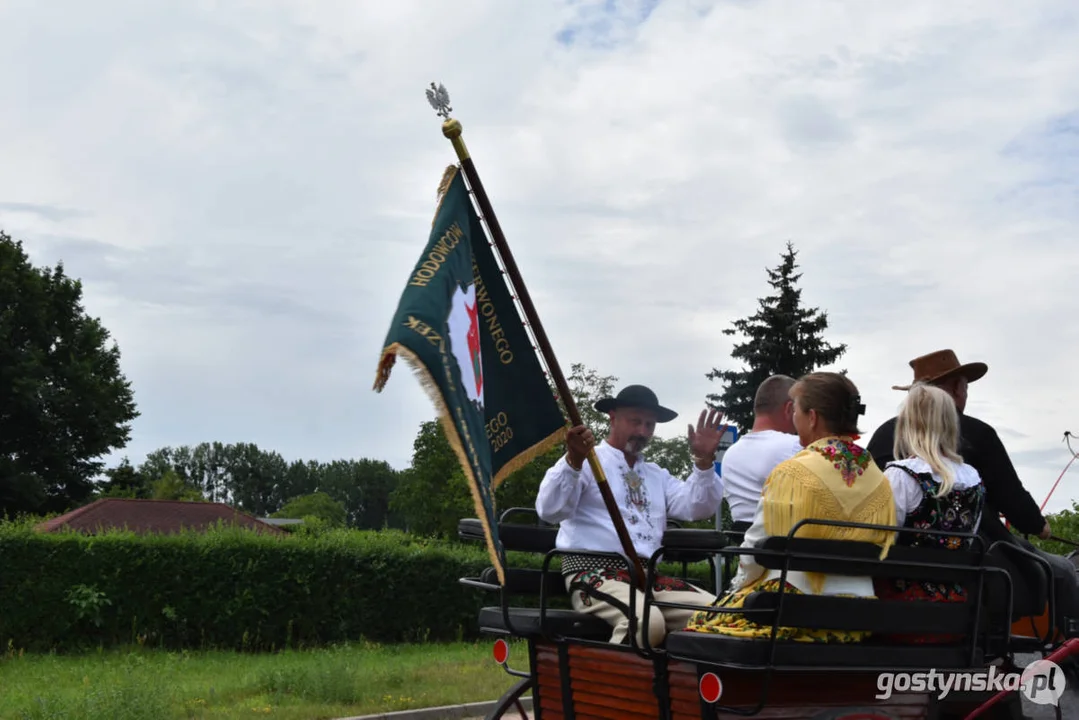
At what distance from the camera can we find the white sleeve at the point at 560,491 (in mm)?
5477

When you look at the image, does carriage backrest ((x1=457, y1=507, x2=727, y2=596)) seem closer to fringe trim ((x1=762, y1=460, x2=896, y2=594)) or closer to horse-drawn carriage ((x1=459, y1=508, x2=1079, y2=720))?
horse-drawn carriage ((x1=459, y1=508, x2=1079, y2=720))

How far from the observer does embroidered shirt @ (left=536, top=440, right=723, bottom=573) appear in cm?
553

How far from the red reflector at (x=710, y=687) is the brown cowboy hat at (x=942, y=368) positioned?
2.56m

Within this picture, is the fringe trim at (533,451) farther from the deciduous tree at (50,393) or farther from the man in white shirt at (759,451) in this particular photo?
the deciduous tree at (50,393)

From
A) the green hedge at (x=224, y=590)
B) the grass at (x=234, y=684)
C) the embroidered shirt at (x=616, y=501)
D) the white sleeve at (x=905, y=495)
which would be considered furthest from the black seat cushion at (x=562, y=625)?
the green hedge at (x=224, y=590)

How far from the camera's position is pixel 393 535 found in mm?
18719

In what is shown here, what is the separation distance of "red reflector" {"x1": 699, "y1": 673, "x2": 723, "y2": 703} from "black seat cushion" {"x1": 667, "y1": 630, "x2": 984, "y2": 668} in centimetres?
6

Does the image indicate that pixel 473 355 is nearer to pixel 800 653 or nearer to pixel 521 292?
pixel 521 292

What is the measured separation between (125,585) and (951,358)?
500 inches

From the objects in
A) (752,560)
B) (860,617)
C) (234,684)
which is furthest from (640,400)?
(234,684)

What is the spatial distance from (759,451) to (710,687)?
2377 millimetres

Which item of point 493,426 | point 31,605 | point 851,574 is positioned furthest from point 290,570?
point 851,574

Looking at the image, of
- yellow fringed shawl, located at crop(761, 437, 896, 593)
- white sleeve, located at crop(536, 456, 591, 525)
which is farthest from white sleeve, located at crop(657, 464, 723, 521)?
yellow fringed shawl, located at crop(761, 437, 896, 593)

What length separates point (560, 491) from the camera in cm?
552
